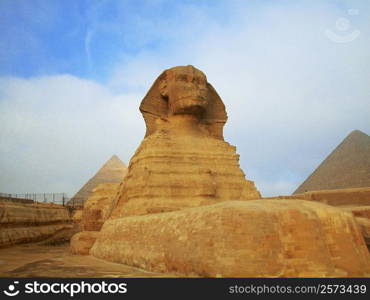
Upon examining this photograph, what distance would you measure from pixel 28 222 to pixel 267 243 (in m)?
13.2

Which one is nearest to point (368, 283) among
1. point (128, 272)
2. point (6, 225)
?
point (128, 272)

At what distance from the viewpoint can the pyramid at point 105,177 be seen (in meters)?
33.6

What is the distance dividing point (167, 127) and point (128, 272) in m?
4.44

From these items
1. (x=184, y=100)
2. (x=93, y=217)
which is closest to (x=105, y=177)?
(x=93, y=217)

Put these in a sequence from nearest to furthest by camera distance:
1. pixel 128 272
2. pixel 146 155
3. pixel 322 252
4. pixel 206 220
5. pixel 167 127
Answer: pixel 322 252, pixel 206 220, pixel 128 272, pixel 146 155, pixel 167 127

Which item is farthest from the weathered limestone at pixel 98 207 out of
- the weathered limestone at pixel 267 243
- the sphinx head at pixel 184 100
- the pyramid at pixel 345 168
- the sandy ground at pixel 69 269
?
the pyramid at pixel 345 168

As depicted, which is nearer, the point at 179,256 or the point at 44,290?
the point at 44,290

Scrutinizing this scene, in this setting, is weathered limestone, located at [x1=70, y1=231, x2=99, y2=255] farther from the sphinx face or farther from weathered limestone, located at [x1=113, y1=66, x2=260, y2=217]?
the sphinx face

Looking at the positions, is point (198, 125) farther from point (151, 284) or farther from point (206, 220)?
point (151, 284)

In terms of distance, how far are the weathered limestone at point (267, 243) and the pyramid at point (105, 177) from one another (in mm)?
28486

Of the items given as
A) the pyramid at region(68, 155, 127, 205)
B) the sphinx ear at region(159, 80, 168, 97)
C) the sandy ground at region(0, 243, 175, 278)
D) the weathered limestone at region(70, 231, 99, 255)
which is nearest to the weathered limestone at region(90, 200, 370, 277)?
the sandy ground at region(0, 243, 175, 278)

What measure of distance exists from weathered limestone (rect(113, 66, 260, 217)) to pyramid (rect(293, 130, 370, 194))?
13254 mm

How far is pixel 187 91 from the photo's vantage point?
30.3ft

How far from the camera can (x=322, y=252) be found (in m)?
4.71
